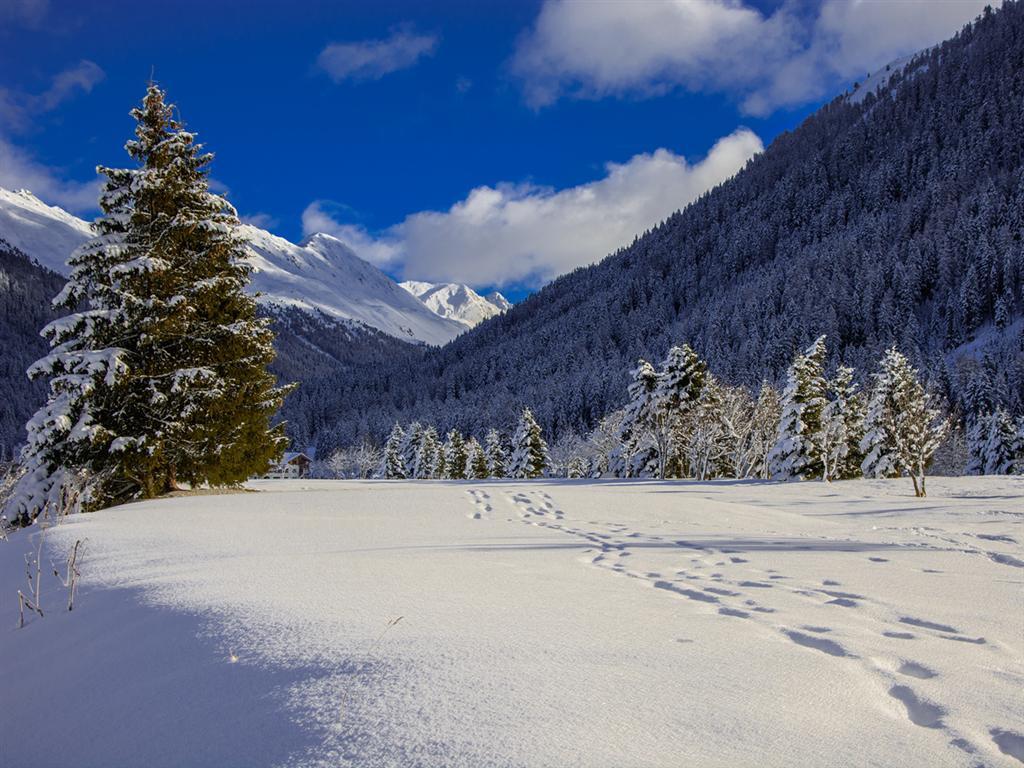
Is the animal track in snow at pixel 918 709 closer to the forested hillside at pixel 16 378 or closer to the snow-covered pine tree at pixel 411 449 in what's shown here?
the snow-covered pine tree at pixel 411 449

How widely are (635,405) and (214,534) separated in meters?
33.7

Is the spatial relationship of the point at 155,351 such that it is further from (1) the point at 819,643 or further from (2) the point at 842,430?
(2) the point at 842,430

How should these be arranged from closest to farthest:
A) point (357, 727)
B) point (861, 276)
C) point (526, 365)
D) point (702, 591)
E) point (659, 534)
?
point (357, 727) → point (702, 591) → point (659, 534) → point (861, 276) → point (526, 365)

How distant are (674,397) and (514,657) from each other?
3570cm

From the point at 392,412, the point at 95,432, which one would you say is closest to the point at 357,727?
the point at 95,432

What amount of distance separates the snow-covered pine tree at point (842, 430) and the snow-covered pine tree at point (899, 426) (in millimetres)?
829

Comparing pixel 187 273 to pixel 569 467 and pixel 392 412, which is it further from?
pixel 392 412

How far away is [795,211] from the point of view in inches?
7638

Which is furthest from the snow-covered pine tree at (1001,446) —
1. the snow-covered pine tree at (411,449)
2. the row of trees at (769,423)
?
the snow-covered pine tree at (411,449)

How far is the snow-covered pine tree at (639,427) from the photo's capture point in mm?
39344

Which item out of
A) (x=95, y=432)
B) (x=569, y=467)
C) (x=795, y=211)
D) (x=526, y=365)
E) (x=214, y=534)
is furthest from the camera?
(x=795, y=211)

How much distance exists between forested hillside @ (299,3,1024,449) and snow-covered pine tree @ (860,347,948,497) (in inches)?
1564

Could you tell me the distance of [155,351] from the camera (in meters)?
14.1

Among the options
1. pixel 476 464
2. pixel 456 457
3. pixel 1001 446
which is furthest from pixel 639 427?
pixel 1001 446
